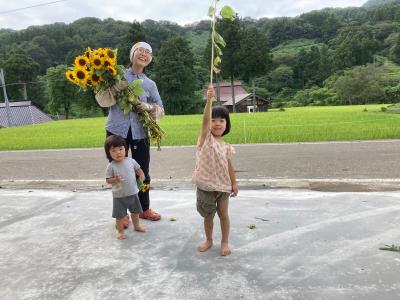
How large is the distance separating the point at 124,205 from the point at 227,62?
1728 inches

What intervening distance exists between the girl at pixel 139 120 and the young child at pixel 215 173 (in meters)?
0.92

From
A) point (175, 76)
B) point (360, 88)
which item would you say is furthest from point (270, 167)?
point (360, 88)

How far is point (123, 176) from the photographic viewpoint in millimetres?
3328

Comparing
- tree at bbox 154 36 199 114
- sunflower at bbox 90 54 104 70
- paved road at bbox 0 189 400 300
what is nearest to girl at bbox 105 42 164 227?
sunflower at bbox 90 54 104 70

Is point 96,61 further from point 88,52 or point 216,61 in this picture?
point 216,61

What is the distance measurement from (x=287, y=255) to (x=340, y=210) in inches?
45.9

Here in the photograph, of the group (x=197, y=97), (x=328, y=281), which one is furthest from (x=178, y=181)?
(x=197, y=97)

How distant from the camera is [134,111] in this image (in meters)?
3.58

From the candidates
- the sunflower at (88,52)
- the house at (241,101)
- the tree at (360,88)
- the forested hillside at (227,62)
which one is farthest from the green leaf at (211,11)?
the tree at (360,88)

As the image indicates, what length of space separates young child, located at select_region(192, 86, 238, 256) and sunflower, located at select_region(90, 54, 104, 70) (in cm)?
110

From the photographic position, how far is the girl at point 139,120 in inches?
141

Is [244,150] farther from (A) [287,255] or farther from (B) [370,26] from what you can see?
(B) [370,26]

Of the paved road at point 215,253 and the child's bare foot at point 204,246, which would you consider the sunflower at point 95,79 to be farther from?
the child's bare foot at point 204,246

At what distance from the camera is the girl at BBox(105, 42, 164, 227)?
3.59 meters
